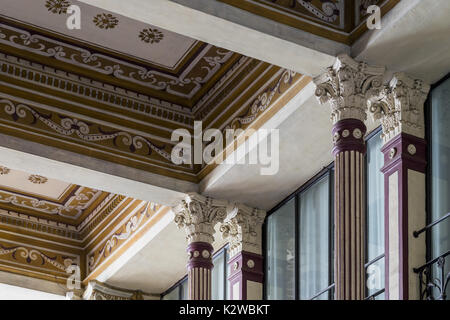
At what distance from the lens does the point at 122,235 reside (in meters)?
14.5

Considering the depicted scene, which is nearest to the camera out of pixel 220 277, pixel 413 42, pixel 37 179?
pixel 413 42

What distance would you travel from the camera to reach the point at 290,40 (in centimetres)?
1014

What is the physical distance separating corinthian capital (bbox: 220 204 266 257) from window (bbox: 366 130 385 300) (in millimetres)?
1925

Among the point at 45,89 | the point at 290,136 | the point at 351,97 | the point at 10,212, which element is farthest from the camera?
the point at 10,212

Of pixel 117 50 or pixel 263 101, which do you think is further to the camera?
pixel 117 50

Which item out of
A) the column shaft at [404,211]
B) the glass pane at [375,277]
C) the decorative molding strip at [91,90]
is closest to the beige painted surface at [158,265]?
the decorative molding strip at [91,90]

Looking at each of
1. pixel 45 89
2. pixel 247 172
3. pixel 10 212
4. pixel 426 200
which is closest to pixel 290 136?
pixel 247 172

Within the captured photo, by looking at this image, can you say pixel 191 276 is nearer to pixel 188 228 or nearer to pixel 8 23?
pixel 188 228

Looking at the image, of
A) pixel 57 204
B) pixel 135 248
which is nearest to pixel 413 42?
pixel 135 248

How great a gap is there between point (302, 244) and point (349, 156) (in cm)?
270

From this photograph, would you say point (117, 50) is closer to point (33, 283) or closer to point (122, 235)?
point (122, 235)

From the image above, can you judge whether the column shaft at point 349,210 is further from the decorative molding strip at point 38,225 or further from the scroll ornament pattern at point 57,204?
the decorative molding strip at point 38,225

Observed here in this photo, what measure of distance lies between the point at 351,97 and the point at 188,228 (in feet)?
10.5

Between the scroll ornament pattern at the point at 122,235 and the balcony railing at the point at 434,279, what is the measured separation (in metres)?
4.49
